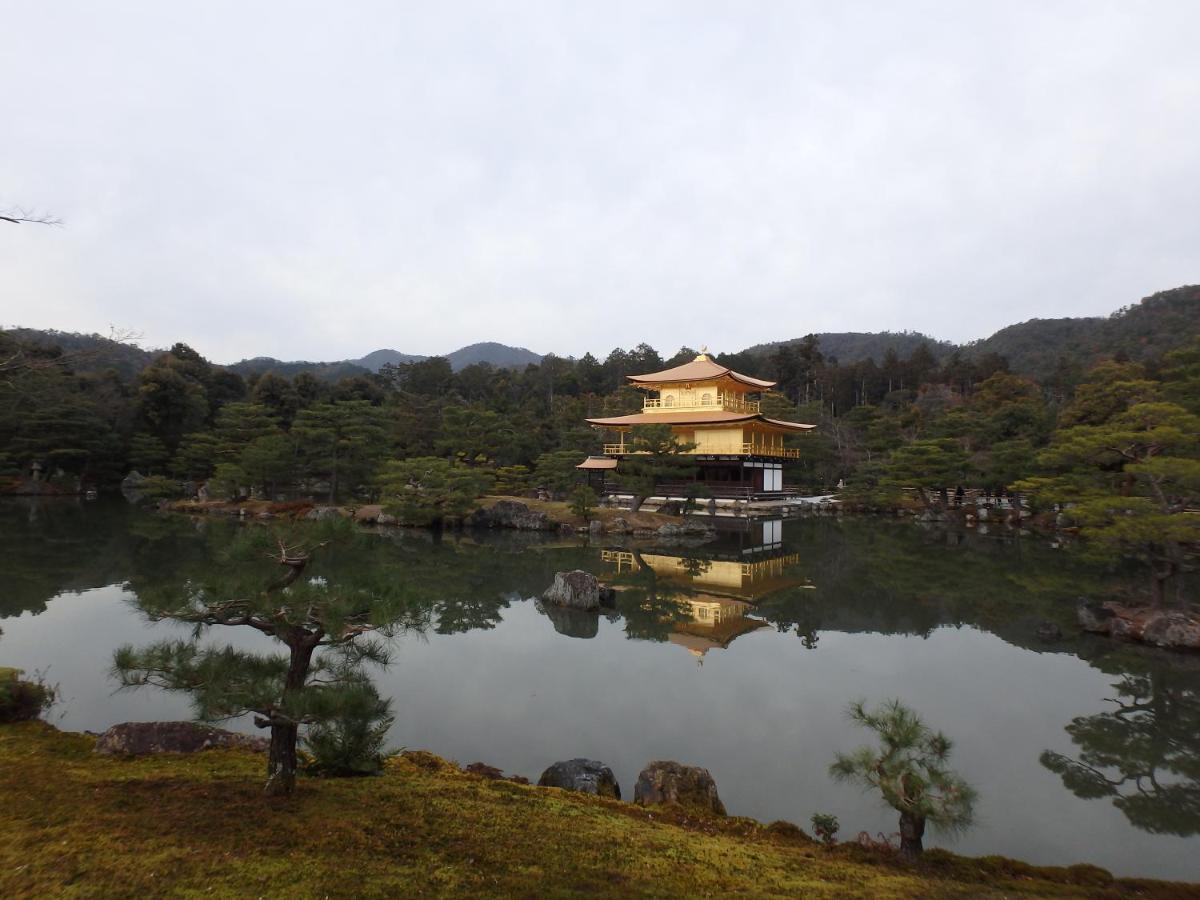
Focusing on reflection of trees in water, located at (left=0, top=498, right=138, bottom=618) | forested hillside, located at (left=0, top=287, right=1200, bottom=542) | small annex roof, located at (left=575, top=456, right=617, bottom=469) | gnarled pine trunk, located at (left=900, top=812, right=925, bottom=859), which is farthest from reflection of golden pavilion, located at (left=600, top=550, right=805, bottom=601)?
reflection of trees in water, located at (left=0, top=498, right=138, bottom=618)

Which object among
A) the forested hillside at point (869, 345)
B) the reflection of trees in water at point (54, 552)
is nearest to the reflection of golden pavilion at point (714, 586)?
the reflection of trees in water at point (54, 552)

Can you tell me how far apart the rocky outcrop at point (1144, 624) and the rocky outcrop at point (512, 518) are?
1321 cm

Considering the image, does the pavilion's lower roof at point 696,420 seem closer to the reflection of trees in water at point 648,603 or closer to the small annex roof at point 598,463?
the small annex roof at point 598,463

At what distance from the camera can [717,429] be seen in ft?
80.6

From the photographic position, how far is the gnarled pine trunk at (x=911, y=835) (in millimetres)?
3092

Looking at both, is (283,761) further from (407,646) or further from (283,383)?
(283,383)

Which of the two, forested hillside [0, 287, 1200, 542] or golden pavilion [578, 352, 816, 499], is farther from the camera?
golden pavilion [578, 352, 816, 499]

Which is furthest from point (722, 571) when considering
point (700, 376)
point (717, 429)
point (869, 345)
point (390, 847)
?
point (869, 345)

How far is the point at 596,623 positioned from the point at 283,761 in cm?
611

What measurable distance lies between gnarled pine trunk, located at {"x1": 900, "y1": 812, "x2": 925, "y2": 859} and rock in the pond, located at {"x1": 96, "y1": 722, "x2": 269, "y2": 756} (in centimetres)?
380

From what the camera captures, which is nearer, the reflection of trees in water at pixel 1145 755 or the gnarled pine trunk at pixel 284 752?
the gnarled pine trunk at pixel 284 752

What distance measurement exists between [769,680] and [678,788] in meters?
2.86

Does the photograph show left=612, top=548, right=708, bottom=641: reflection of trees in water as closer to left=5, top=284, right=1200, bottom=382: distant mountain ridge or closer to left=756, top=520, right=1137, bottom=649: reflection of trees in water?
left=756, top=520, right=1137, bottom=649: reflection of trees in water

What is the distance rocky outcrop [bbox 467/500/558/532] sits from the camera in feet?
62.1
